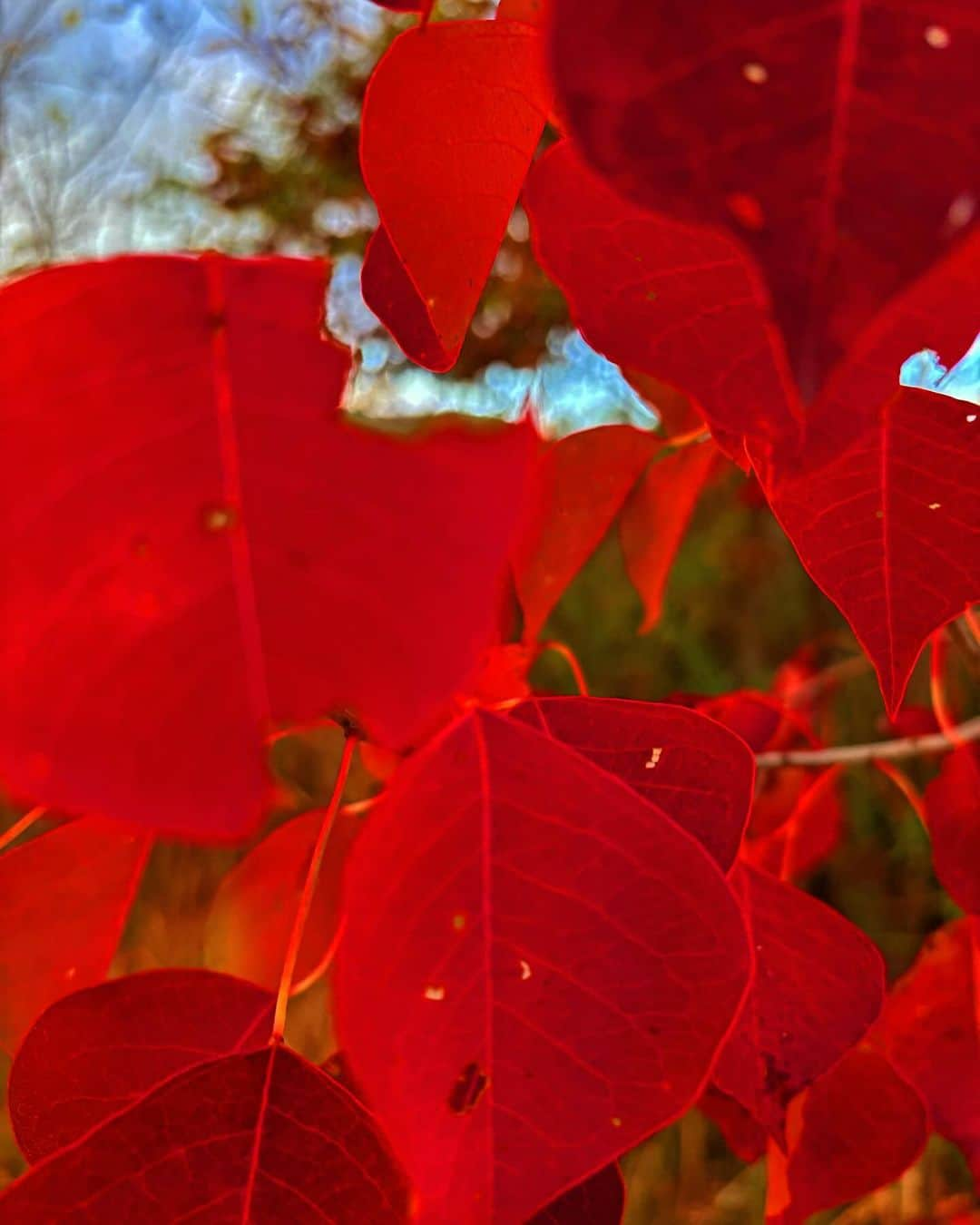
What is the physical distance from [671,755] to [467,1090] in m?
0.13

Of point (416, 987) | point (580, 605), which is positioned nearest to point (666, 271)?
point (416, 987)

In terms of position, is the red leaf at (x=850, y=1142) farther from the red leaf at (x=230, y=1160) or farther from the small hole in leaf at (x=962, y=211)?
the small hole in leaf at (x=962, y=211)

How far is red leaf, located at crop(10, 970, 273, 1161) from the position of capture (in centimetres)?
33

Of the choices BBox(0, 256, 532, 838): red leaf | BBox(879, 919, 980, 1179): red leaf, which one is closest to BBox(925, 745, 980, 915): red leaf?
BBox(879, 919, 980, 1179): red leaf

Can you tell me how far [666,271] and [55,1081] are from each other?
1.03 feet

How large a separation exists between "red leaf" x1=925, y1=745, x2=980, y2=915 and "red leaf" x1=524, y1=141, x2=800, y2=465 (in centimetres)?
31

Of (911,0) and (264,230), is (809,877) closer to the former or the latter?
(911,0)

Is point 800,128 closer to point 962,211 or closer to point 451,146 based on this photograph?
point 962,211

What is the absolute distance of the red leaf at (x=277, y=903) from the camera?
0.50 meters

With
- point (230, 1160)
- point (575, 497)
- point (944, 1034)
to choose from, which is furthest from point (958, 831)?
point (230, 1160)

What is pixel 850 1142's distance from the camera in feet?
1.44

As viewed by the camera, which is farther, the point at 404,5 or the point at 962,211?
the point at 404,5

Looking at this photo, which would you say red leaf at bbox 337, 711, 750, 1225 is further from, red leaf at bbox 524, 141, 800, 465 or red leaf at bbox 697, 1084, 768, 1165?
red leaf at bbox 697, 1084, 768, 1165

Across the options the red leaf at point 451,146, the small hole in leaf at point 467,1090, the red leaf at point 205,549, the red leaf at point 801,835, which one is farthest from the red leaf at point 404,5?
the red leaf at point 801,835
